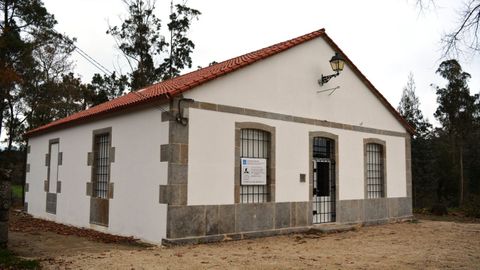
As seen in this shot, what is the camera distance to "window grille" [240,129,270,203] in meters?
10.8

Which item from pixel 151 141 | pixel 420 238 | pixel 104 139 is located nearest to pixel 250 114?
pixel 151 141

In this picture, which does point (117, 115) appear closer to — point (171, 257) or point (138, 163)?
point (138, 163)

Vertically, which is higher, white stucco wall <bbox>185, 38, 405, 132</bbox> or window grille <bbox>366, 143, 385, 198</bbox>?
white stucco wall <bbox>185, 38, 405, 132</bbox>

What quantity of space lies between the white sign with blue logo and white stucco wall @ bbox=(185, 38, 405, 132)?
1.31 metres

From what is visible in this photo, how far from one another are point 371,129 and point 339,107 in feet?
5.58

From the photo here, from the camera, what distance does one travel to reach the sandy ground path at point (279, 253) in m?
7.38

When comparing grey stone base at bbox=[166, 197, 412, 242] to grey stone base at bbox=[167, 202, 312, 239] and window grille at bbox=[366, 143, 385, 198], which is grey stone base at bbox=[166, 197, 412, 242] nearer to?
grey stone base at bbox=[167, 202, 312, 239]

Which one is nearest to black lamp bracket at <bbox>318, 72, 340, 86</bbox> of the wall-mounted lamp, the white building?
the wall-mounted lamp

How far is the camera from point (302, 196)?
11898 millimetres

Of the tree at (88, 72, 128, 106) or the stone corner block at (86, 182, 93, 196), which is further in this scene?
the tree at (88, 72, 128, 106)

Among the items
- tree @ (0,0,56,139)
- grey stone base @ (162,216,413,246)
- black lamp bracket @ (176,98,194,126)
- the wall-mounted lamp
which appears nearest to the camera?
grey stone base @ (162,216,413,246)

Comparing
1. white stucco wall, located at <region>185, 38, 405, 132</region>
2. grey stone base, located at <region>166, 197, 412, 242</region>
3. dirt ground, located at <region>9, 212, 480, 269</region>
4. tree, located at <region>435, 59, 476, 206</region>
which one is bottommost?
dirt ground, located at <region>9, 212, 480, 269</region>

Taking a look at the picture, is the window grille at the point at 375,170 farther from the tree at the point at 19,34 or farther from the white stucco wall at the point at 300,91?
the tree at the point at 19,34

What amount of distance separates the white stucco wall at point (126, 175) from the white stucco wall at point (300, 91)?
4.89ft
